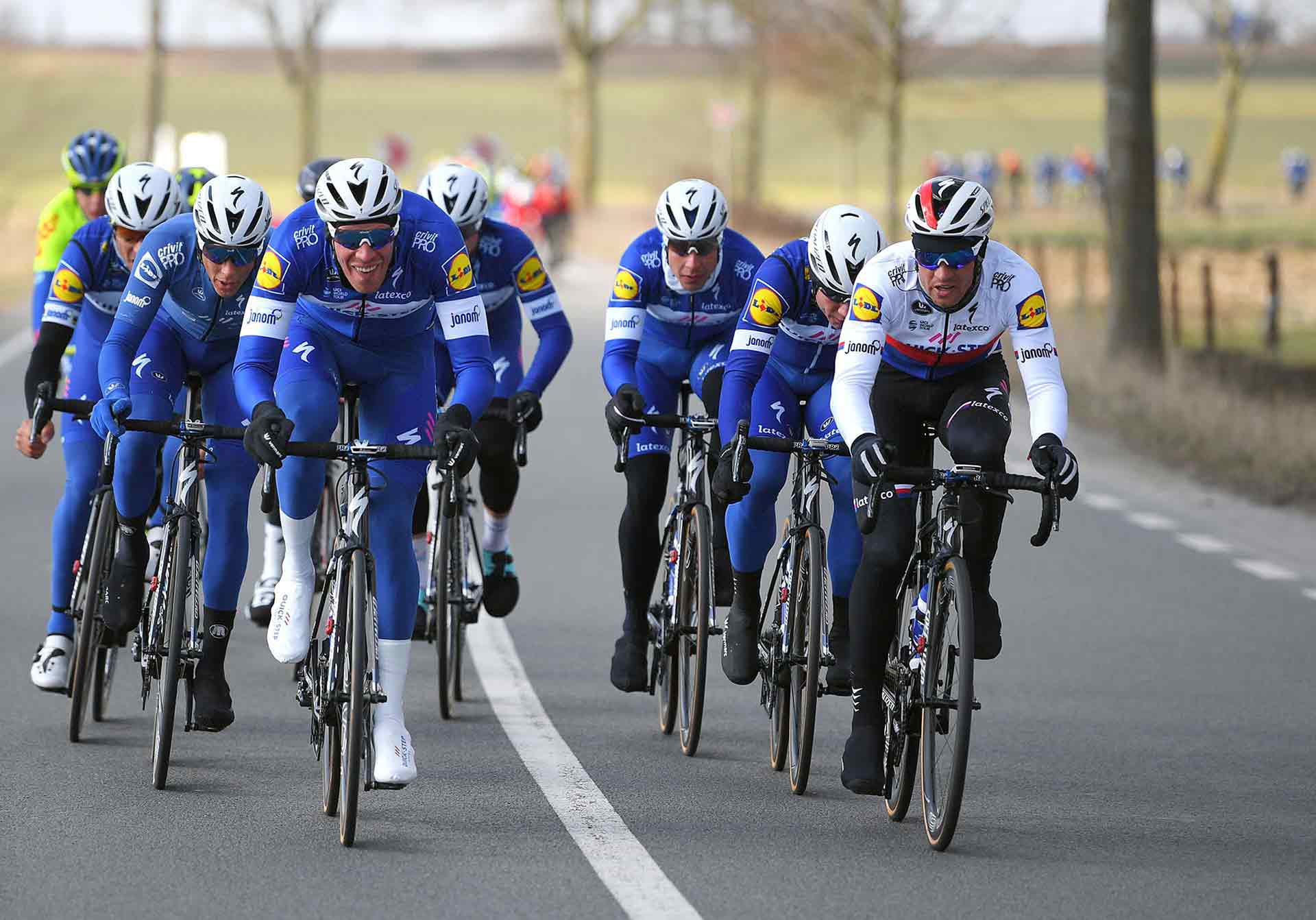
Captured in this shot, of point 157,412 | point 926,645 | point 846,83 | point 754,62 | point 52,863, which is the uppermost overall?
point 754,62

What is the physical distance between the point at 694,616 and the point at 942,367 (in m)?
1.43

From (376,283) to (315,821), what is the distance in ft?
5.38

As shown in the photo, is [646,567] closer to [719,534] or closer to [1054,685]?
[719,534]

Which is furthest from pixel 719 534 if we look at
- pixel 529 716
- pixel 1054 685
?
pixel 1054 685

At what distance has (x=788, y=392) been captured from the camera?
8.11 metres

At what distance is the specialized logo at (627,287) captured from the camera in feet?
28.0

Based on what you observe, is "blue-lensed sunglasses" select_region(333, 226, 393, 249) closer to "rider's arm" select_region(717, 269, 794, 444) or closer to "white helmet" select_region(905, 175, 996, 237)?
"rider's arm" select_region(717, 269, 794, 444)

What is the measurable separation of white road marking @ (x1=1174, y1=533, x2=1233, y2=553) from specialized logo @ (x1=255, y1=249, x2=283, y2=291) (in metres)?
7.12

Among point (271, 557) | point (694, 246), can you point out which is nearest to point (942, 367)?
point (694, 246)

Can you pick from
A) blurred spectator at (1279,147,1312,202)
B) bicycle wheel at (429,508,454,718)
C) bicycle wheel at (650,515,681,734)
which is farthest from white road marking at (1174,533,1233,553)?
blurred spectator at (1279,147,1312,202)

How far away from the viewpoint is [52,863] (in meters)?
6.17

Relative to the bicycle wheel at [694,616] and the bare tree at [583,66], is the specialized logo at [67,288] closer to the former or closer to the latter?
the bicycle wheel at [694,616]

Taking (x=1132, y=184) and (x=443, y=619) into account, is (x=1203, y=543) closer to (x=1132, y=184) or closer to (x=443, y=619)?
(x=443, y=619)

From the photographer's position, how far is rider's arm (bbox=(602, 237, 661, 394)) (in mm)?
8438
